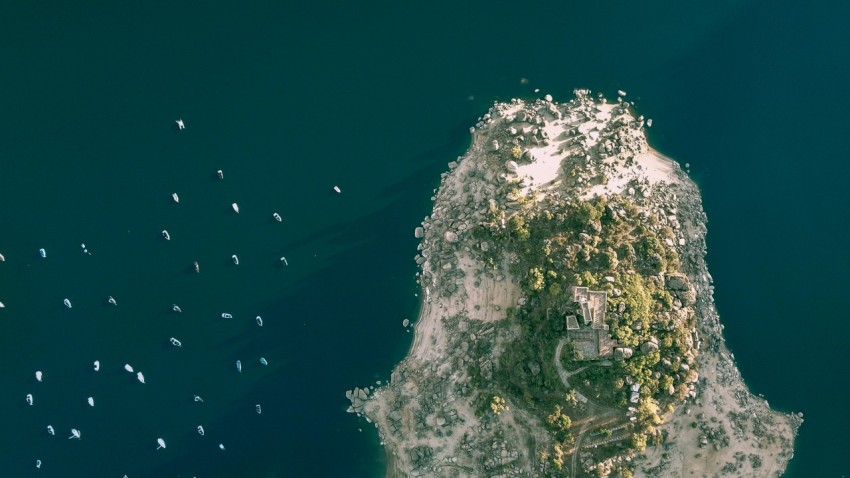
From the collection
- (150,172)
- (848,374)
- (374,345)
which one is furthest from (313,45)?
(848,374)

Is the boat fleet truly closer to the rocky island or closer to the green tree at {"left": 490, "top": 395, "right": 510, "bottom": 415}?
the rocky island

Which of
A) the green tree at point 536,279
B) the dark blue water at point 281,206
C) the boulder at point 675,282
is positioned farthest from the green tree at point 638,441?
the green tree at point 536,279

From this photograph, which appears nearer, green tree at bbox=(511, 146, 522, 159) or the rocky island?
the rocky island

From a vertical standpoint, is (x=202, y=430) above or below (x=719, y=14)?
below

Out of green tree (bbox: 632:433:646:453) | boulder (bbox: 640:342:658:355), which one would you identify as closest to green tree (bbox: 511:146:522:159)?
boulder (bbox: 640:342:658:355)

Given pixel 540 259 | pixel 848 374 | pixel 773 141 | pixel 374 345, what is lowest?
pixel 848 374

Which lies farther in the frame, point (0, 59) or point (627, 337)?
point (0, 59)

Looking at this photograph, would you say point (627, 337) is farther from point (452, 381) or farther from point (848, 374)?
point (848, 374)
